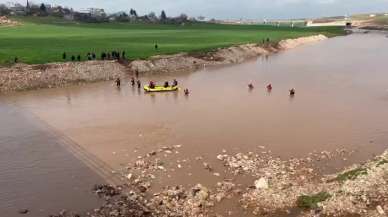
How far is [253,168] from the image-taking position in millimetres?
23016

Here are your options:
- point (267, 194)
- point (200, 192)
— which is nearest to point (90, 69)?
point (200, 192)

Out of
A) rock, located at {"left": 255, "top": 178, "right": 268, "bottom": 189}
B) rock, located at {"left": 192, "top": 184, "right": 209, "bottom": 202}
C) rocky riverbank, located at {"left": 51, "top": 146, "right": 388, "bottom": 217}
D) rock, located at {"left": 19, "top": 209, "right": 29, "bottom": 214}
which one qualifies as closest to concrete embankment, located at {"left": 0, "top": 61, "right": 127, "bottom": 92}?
rocky riverbank, located at {"left": 51, "top": 146, "right": 388, "bottom": 217}

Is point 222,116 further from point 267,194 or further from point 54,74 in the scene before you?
point 54,74

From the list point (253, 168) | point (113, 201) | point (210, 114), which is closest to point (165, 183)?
point (113, 201)

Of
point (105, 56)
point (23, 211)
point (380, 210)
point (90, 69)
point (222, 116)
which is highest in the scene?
point (105, 56)

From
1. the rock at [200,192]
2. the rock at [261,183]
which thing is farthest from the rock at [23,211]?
the rock at [261,183]

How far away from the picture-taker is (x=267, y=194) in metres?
19.4

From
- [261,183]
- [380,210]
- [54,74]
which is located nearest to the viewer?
[380,210]

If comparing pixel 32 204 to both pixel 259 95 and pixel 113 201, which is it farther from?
pixel 259 95

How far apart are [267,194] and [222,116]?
15.7 m

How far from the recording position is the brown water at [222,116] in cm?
2695

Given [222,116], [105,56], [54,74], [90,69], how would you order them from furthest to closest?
1. [105,56]
2. [90,69]
3. [54,74]
4. [222,116]

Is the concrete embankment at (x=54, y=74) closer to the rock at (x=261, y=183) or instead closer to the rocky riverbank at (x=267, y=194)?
the rocky riverbank at (x=267, y=194)

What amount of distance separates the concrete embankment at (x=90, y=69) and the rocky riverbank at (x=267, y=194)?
1163 inches
